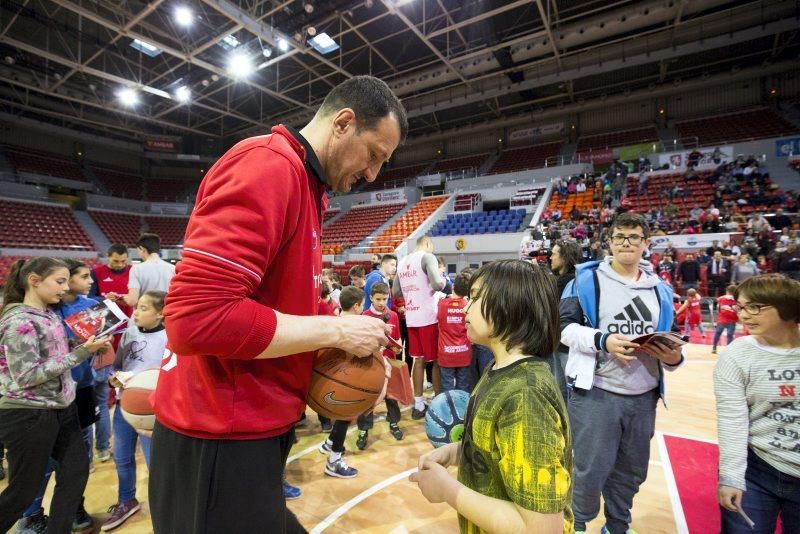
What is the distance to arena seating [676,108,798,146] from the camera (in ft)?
54.5

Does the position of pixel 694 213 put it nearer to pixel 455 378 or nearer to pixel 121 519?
pixel 455 378

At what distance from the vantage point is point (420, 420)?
4.64 metres

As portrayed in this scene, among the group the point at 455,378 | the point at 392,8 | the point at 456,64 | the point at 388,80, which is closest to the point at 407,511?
the point at 455,378

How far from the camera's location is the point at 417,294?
4.68m

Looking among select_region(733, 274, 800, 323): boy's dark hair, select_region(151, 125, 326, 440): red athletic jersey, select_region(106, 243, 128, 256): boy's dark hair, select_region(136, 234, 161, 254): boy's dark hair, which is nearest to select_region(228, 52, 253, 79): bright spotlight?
select_region(106, 243, 128, 256): boy's dark hair

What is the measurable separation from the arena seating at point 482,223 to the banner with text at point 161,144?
55.8ft

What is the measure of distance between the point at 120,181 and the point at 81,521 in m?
29.1

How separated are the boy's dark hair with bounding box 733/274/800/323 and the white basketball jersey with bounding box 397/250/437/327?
3071 millimetres

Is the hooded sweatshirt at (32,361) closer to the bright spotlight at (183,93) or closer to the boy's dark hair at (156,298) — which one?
the boy's dark hair at (156,298)

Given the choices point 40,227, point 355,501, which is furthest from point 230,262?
point 40,227

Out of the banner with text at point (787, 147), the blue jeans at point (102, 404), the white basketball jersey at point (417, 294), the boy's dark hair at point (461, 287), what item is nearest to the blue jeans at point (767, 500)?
the boy's dark hair at point (461, 287)

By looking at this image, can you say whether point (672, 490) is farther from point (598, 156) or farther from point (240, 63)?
point (598, 156)

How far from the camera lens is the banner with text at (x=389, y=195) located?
23.0 metres

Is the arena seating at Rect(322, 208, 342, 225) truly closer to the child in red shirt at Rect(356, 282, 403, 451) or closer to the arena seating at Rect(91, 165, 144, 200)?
the arena seating at Rect(91, 165, 144, 200)
